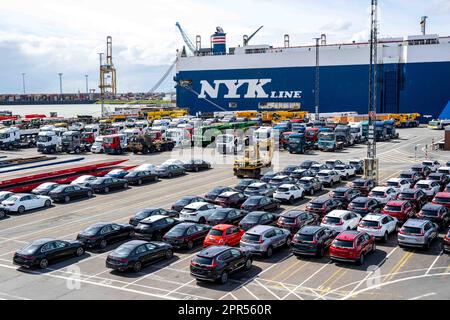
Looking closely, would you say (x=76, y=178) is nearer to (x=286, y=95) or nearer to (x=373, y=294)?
(x=373, y=294)

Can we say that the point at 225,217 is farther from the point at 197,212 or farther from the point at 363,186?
the point at 363,186

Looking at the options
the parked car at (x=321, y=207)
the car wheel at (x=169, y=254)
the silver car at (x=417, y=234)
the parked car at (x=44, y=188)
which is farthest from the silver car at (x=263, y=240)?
the parked car at (x=44, y=188)

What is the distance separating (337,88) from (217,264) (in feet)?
283

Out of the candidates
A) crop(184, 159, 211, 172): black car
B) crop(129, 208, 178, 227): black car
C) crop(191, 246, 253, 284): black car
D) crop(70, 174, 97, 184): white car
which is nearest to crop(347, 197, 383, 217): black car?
crop(129, 208, 178, 227): black car

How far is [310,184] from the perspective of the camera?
36031 millimetres

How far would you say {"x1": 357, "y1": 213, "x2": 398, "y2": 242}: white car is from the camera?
24.5 meters

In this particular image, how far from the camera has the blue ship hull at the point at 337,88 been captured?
92875 millimetres

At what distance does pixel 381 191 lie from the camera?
3164 cm

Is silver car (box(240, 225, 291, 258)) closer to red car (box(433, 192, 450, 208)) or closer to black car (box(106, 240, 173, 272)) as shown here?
black car (box(106, 240, 173, 272))

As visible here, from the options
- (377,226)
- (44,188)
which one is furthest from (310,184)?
(44,188)

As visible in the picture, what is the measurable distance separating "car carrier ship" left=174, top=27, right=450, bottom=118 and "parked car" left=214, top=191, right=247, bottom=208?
230 ft

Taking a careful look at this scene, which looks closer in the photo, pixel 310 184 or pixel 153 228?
pixel 153 228

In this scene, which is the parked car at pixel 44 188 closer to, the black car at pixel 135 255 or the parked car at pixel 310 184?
the black car at pixel 135 255

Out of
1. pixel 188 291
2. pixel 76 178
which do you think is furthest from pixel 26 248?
pixel 76 178
